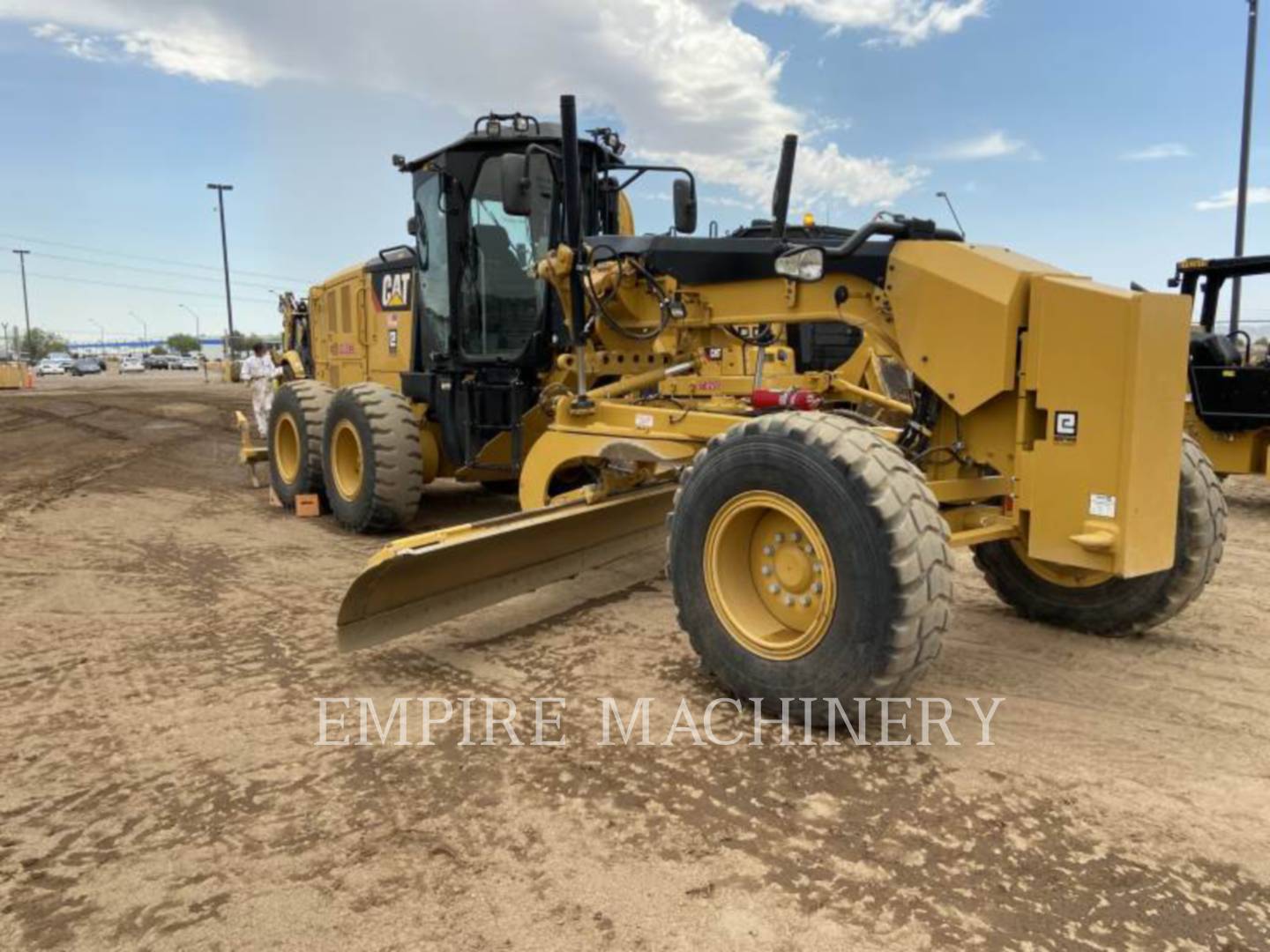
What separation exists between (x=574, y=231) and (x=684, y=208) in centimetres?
77

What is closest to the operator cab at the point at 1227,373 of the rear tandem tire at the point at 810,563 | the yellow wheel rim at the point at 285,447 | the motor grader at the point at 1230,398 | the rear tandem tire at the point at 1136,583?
the motor grader at the point at 1230,398

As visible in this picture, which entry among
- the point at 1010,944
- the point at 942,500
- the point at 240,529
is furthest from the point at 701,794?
the point at 240,529

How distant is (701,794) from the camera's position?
3111mm

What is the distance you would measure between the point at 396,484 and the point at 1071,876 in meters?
5.70

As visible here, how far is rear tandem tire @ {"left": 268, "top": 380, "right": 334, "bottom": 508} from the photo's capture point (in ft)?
27.6

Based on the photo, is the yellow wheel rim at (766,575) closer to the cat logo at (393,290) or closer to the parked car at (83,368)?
the cat logo at (393,290)

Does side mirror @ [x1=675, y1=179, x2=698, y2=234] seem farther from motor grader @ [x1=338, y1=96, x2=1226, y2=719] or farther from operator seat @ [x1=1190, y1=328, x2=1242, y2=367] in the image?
operator seat @ [x1=1190, y1=328, x2=1242, y2=367]

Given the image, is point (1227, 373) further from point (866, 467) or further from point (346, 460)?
point (346, 460)

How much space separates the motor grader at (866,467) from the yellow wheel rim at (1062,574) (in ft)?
0.04

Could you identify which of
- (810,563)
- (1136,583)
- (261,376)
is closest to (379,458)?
(810,563)

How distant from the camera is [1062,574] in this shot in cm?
472

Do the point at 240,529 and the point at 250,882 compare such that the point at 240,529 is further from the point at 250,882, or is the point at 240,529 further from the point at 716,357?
the point at 250,882

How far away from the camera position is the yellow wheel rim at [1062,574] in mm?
4621

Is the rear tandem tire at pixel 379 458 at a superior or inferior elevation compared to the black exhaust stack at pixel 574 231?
inferior
